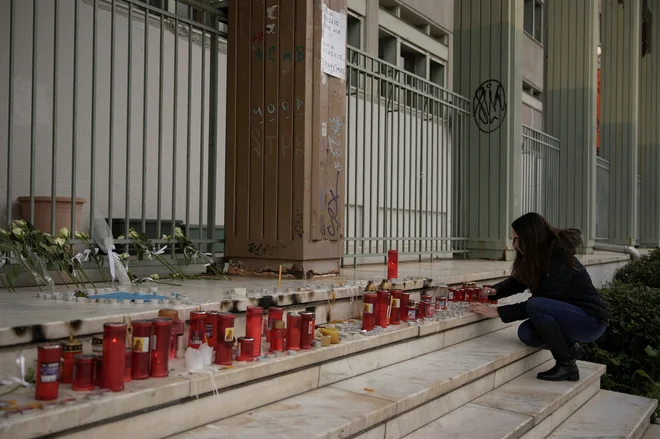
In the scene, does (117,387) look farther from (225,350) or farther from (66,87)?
(66,87)

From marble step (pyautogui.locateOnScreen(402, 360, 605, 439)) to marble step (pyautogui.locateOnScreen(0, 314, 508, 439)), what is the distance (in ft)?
1.03

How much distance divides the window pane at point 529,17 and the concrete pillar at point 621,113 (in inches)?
159

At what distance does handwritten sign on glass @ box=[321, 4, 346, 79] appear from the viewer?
4.76 m

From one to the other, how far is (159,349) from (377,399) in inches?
42.5

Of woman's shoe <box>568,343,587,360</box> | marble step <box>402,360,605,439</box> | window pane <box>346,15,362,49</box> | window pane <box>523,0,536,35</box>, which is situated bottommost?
marble step <box>402,360,605,439</box>

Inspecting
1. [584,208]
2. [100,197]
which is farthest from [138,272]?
[584,208]

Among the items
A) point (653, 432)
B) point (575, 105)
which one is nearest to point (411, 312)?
point (653, 432)

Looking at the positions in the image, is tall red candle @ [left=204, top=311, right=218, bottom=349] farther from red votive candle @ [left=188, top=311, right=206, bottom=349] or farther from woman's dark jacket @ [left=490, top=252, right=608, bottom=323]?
woman's dark jacket @ [left=490, top=252, right=608, bottom=323]

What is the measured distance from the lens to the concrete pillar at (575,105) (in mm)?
11508

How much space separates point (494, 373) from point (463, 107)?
18.1 ft

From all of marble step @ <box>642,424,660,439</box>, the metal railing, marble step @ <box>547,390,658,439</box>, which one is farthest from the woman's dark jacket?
the metal railing

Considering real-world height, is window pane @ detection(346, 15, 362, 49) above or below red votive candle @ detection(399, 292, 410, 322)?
above

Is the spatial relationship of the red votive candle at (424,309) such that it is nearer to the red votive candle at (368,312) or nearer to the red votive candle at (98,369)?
the red votive candle at (368,312)

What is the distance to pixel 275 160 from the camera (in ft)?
15.6
